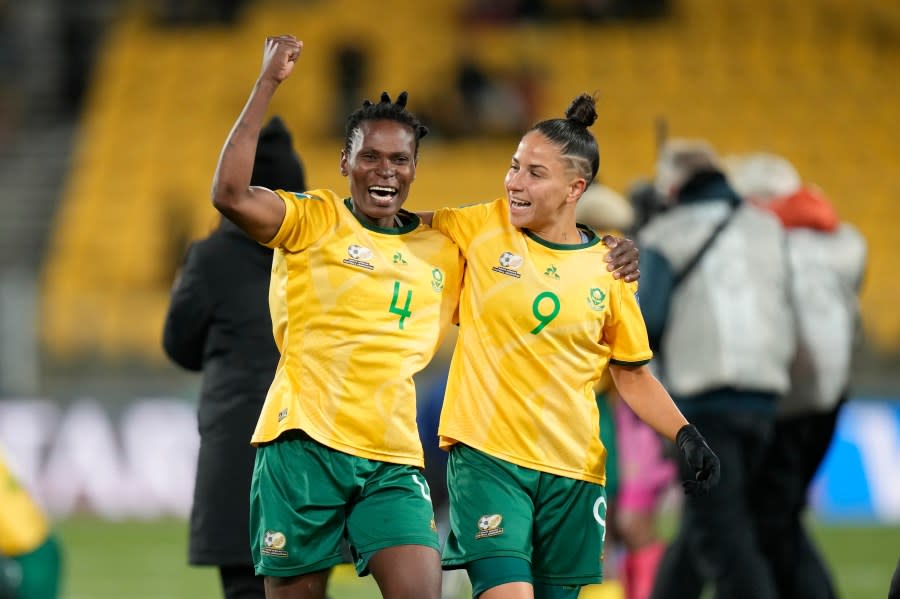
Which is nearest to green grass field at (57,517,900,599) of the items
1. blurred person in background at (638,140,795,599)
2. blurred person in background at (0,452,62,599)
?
blurred person in background at (638,140,795,599)

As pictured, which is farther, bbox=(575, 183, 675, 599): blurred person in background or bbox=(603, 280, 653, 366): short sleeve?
bbox=(575, 183, 675, 599): blurred person in background

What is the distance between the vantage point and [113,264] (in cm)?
1845

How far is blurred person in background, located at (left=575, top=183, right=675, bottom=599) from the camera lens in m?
7.49

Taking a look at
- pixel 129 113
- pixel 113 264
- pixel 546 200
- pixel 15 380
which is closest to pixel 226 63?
pixel 129 113

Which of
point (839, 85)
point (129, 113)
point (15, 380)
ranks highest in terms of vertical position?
point (839, 85)

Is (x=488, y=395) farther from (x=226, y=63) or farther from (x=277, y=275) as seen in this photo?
(x=226, y=63)

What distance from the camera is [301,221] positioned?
467 cm

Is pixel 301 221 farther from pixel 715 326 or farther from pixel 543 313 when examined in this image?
pixel 715 326

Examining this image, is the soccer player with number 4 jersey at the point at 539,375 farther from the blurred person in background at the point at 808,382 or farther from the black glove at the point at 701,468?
the blurred person in background at the point at 808,382

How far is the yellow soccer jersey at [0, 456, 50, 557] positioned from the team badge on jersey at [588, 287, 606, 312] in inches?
76.7

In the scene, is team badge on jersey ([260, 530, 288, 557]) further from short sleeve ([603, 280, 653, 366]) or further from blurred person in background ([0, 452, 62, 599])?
short sleeve ([603, 280, 653, 366])

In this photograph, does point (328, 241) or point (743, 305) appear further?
point (743, 305)

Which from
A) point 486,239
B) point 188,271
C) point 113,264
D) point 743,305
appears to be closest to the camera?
point 486,239

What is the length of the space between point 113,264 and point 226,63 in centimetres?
416
